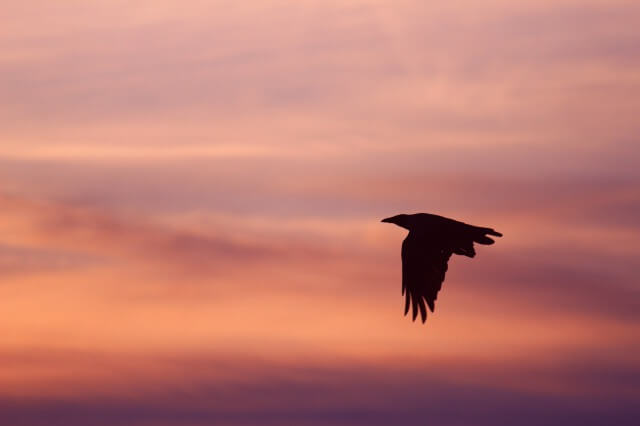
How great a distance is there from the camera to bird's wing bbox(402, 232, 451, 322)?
2555 centimetres

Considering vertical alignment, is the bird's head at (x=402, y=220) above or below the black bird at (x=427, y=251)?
above

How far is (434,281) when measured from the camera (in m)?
25.8

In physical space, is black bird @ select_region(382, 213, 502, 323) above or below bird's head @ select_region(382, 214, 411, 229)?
below

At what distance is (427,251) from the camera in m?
25.5

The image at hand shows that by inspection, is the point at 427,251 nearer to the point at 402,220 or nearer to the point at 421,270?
the point at 421,270

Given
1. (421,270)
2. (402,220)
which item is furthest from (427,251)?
(402,220)

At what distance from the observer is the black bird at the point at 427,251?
2483 centimetres

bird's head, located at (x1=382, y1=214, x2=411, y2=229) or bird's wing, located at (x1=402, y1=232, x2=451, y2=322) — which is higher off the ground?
bird's head, located at (x1=382, y1=214, x2=411, y2=229)

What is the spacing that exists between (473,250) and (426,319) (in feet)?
8.49

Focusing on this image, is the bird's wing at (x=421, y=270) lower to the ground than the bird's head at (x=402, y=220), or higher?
lower

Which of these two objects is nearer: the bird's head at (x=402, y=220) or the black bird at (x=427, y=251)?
the black bird at (x=427, y=251)

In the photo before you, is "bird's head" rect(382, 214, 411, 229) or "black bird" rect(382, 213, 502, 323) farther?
"bird's head" rect(382, 214, 411, 229)

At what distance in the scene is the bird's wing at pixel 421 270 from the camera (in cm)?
2555

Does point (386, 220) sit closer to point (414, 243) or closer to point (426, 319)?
point (414, 243)
